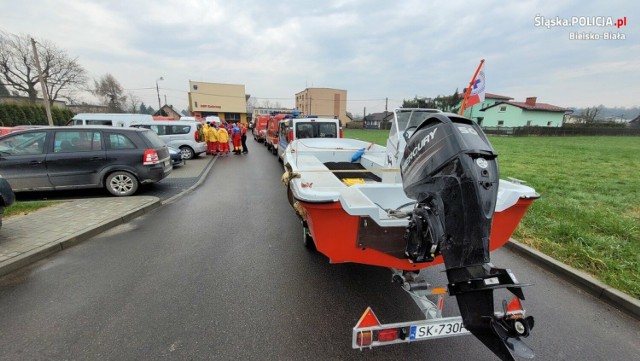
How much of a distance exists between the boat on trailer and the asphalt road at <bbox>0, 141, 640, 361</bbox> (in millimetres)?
669

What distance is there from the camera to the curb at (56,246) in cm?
333

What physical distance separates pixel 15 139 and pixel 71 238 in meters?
3.98

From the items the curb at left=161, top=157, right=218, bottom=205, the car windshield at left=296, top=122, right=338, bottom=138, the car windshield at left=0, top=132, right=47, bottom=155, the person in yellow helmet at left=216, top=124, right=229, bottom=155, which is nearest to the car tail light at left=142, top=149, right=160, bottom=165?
the curb at left=161, top=157, right=218, bottom=205

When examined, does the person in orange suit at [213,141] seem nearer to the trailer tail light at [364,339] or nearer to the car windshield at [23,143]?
the car windshield at [23,143]

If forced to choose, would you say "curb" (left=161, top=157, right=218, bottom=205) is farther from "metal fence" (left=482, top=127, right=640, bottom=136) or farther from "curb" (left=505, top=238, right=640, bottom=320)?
"metal fence" (left=482, top=127, right=640, bottom=136)

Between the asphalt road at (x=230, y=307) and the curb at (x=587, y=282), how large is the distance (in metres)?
0.12

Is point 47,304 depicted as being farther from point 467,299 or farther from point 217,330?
point 467,299

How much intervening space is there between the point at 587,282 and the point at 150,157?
8.17m

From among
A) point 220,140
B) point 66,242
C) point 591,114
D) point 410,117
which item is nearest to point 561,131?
point 591,114

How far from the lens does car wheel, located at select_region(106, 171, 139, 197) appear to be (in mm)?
6434

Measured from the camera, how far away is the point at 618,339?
7.76 ft

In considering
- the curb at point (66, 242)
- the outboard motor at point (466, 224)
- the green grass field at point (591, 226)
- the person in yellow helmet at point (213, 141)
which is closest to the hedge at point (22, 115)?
the person in yellow helmet at point (213, 141)

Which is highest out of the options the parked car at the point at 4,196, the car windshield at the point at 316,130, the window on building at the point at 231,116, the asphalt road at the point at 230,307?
the window on building at the point at 231,116

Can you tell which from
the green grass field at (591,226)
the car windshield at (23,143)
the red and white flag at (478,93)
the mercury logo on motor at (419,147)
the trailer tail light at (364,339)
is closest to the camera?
the trailer tail light at (364,339)
